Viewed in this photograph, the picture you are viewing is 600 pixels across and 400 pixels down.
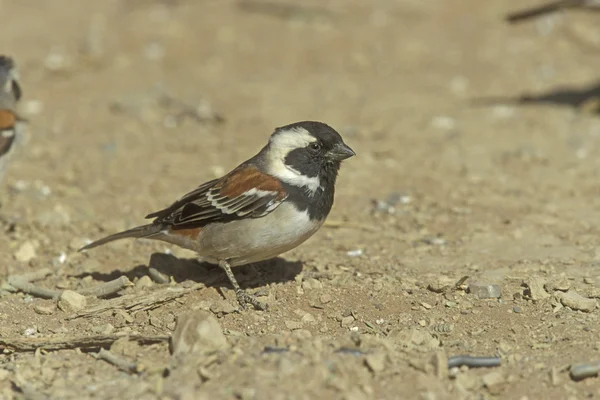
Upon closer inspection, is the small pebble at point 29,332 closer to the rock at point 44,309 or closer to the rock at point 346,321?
the rock at point 44,309

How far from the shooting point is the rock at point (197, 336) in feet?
17.0

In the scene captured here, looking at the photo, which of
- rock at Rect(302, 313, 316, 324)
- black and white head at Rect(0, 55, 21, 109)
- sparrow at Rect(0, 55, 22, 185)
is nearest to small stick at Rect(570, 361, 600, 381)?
rock at Rect(302, 313, 316, 324)

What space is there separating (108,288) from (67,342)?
3.45 feet

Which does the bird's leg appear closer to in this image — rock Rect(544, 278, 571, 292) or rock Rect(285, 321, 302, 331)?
rock Rect(285, 321, 302, 331)

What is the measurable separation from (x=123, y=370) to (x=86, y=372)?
23 centimetres

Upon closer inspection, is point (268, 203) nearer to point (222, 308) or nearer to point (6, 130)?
point (222, 308)

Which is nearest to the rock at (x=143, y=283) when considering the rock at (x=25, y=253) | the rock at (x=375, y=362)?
the rock at (x=25, y=253)

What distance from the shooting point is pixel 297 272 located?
22.8ft

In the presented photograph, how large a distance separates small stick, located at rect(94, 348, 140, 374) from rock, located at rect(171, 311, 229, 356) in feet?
0.82

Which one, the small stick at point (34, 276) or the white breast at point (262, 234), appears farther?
the small stick at point (34, 276)

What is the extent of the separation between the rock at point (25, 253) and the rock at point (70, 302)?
1.24 metres

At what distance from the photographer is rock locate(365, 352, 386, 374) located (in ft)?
16.1

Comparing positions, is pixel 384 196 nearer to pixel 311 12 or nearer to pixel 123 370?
pixel 123 370

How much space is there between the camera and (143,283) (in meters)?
6.85
